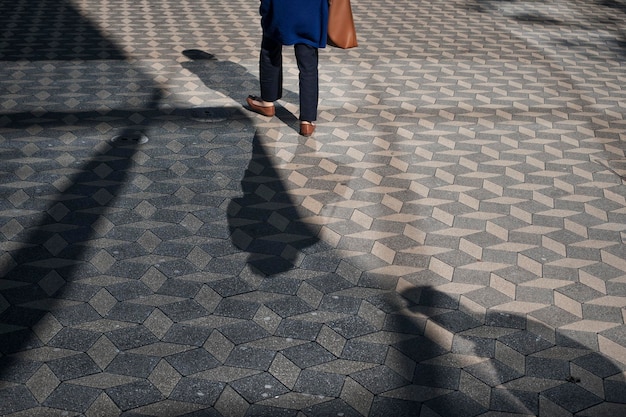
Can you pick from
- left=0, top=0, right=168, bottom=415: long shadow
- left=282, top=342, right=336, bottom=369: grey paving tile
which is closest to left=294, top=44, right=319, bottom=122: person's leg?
left=0, top=0, right=168, bottom=415: long shadow

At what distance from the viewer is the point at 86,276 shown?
486 cm

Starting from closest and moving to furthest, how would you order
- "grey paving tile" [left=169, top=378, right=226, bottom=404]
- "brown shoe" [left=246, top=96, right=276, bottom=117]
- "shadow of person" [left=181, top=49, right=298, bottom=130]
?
"grey paving tile" [left=169, top=378, right=226, bottom=404] → "brown shoe" [left=246, top=96, right=276, bottom=117] → "shadow of person" [left=181, top=49, right=298, bottom=130]

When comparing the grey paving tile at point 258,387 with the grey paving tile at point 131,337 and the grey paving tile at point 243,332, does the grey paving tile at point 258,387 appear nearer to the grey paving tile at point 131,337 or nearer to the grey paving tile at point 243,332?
the grey paving tile at point 243,332

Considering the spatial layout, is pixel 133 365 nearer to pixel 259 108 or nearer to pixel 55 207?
pixel 55 207

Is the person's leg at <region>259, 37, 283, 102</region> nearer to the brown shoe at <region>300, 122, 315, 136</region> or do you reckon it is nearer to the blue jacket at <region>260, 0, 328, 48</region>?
the blue jacket at <region>260, 0, 328, 48</region>

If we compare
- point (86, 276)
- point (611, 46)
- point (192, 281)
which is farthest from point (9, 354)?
point (611, 46)

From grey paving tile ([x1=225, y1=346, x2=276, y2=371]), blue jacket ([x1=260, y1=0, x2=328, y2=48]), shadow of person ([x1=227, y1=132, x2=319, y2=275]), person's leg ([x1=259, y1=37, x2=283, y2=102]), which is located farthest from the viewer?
person's leg ([x1=259, y1=37, x2=283, y2=102])

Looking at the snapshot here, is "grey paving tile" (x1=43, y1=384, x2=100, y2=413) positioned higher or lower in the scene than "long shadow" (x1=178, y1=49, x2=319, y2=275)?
higher

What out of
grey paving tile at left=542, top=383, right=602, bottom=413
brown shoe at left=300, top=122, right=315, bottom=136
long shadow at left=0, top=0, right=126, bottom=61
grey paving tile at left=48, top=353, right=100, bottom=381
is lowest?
long shadow at left=0, top=0, right=126, bottom=61

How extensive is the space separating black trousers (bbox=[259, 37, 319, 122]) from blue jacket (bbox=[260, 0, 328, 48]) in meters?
0.12

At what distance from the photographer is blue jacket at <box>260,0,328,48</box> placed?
6.52 metres

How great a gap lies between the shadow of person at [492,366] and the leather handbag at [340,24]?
268 centimetres

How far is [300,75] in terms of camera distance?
691 cm

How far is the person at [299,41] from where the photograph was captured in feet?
21.5
